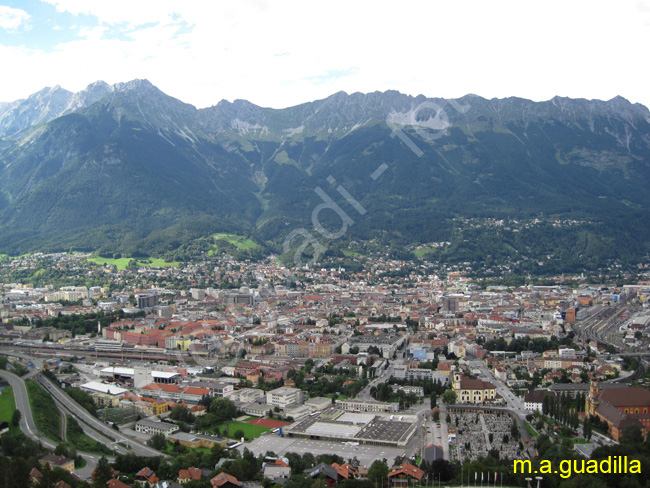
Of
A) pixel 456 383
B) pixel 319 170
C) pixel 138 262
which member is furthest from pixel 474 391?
pixel 319 170

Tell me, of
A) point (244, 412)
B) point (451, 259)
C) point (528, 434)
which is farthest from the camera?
point (451, 259)

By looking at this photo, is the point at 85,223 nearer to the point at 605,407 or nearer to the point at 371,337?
the point at 371,337

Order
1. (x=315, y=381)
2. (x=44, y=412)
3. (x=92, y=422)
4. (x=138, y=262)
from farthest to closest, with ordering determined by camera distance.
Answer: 1. (x=138, y=262)
2. (x=315, y=381)
3. (x=92, y=422)
4. (x=44, y=412)

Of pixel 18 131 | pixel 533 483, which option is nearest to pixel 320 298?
pixel 533 483

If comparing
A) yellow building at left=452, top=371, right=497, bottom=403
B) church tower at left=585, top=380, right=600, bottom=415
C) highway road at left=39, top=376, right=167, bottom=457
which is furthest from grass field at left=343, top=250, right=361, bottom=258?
church tower at left=585, top=380, right=600, bottom=415

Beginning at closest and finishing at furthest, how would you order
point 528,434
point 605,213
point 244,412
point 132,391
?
point 528,434, point 244,412, point 132,391, point 605,213

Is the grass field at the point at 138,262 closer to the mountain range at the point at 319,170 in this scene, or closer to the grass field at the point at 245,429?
the mountain range at the point at 319,170

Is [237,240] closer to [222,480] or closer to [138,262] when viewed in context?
[138,262]
